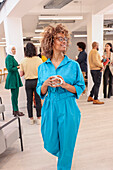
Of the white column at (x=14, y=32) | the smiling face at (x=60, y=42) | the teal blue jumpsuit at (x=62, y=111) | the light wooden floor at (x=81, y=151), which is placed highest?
the white column at (x=14, y=32)

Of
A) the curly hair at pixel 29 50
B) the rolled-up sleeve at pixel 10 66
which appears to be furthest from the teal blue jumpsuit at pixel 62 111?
the rolled-up sleeve at pixel 10 66

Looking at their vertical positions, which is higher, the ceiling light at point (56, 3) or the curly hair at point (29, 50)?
the ceiling light at point (56, 3)

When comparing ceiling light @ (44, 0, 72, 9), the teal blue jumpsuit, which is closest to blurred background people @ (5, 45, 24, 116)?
ceiling light @ (44, 0, 72, 9)

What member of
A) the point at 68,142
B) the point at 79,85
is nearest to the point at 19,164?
the point at 68,142

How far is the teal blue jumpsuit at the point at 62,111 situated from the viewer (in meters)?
1.53

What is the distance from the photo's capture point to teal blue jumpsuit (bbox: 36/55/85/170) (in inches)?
60.3

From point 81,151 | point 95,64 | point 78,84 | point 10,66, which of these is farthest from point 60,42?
point 95,64

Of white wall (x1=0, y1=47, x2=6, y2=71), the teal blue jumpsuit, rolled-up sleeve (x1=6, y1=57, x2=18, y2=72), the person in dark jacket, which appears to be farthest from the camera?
white wall (x1=0, y1=47, x2=6, y2=71)

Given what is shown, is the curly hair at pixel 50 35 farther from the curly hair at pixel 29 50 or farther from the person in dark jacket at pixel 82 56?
the person in dark jacket at pixel 82 56

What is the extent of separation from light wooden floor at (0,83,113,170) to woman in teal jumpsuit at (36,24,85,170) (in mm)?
774

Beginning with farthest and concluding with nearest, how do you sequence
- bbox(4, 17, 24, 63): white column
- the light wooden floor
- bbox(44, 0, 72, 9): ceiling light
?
bbox(4, 17, 24, 63): white column → bbox(44, 0, 72, 9): ceiling light → the light wooden floor

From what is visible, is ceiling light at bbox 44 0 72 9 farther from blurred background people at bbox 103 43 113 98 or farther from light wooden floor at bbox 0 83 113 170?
light wooden floor at bbox 0 83 113 170

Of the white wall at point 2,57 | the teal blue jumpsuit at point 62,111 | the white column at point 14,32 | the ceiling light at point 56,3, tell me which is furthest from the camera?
the white wall at point 2,57

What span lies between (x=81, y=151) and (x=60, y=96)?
142 centimetres
